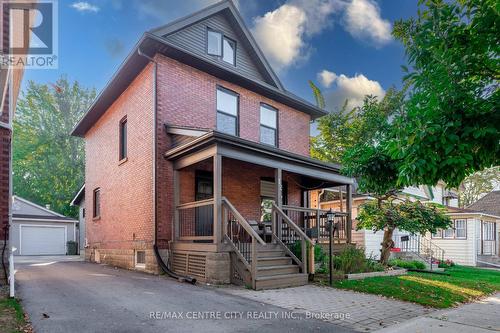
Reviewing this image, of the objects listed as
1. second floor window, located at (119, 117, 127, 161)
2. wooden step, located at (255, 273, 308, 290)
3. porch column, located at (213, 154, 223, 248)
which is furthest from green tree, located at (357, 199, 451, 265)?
second floor window, located at (119, 117, 127, 161)

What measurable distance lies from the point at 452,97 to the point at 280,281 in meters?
5.53

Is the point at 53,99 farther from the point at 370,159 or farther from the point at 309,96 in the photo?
the point at 370,159

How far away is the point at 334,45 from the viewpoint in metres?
18.3

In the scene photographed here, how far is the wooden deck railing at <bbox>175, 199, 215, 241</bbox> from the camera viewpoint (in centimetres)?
985

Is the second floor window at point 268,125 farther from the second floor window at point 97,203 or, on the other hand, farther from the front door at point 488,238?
the front door at point 488,238

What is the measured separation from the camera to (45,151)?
34.5m

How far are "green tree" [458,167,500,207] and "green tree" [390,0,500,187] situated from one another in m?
35.7

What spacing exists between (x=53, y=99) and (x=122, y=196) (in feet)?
92.6

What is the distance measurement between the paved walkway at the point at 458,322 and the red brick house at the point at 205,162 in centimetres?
319

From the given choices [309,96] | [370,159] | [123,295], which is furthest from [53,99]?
[370,159]

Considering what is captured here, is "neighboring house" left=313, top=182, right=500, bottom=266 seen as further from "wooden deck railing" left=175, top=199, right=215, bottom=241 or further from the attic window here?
"wooden deck railing" left=175, top=199, right=215, bottom=241

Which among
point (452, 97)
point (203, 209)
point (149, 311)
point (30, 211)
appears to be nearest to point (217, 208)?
point (203, 209)

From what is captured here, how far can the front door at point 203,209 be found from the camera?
9.89 m

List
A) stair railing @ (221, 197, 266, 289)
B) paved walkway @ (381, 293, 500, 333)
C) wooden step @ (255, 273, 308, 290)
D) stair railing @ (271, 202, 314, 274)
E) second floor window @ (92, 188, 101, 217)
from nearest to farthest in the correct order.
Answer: paved walkway @ (381, 293, 500, 333) < wooden step @ (255, 273, 308, 290) < stair railing @ (221, 197, 266, 289) < stair railing @ (271, 202, 314, 274) < second floor window @ (92, 188, 101, 217)
